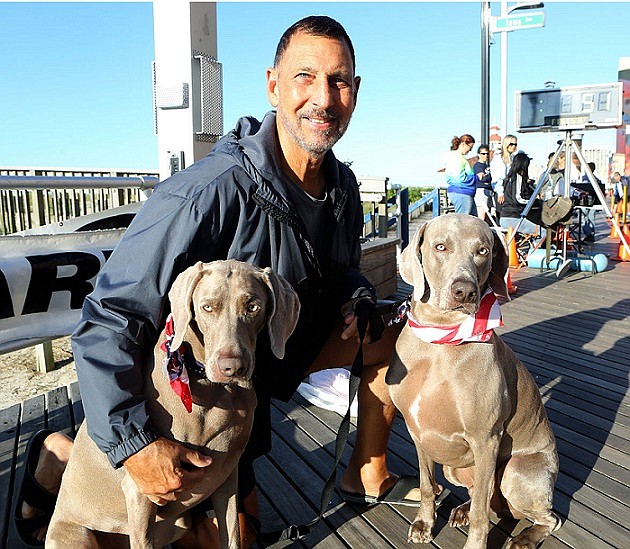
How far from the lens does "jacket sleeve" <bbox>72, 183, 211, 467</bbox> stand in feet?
5.26

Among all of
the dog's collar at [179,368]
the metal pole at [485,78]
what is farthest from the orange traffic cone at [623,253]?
the dog's collar at [179,368]

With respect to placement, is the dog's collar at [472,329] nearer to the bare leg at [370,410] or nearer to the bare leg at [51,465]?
the bare leg at [370,410]

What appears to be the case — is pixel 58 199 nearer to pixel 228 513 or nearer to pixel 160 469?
pixel 228 513

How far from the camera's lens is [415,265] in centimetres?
213

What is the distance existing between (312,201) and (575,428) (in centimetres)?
198

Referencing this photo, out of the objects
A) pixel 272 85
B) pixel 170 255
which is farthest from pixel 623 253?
pixel 170 255

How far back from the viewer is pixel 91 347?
167 centimetres

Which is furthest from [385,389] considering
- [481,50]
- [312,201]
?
[481,50]

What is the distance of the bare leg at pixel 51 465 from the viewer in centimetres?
196

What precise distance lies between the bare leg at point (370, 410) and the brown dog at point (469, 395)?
20cm

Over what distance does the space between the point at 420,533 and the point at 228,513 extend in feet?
2.51

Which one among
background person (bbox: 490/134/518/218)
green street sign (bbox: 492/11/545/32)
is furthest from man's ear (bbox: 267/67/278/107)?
green street sign (bbox: 492/11/545/32)

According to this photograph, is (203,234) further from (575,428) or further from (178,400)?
(575,428)

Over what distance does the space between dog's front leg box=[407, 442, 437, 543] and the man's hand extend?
95cm
